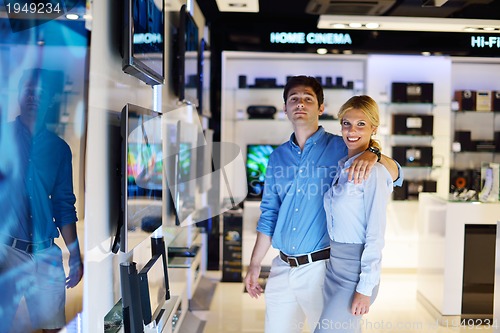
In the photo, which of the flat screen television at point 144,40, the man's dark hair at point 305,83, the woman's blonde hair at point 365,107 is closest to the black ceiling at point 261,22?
the flat screen television at point 144,40

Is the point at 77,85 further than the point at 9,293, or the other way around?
the point at 77,85

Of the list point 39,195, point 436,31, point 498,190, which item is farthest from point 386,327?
point 39,195

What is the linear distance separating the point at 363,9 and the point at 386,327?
2.91 meters

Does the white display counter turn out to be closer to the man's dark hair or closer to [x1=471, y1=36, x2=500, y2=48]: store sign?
[x1=471, y1=36, x2=500, y2=48]: store sign

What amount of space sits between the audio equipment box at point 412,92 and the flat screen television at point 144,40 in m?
3.84

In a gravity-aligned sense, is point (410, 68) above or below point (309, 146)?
above

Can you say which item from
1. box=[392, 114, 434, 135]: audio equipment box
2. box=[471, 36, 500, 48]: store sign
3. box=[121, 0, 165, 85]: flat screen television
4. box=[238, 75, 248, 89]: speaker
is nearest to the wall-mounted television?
box=[121, 0, 165, 85]: flat screen television

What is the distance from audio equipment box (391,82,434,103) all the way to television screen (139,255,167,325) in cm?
424

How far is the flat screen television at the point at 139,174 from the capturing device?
2.00 meters

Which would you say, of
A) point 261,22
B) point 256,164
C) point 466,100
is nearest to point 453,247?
point 466,100

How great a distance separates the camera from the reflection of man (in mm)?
1171

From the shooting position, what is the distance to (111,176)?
2.13 metres

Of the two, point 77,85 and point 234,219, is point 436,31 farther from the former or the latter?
point 77,85

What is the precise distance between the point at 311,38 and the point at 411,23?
1.05 meters
